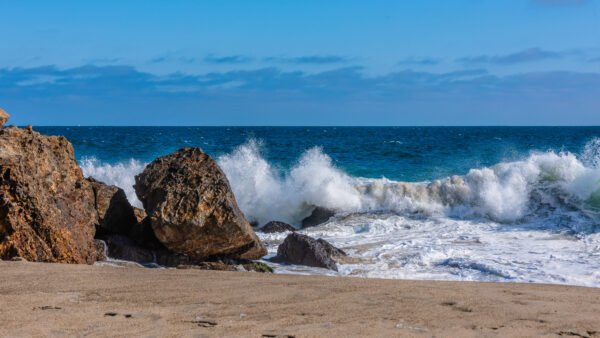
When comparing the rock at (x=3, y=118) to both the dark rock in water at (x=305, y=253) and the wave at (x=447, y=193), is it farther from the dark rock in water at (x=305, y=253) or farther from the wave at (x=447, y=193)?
the wave at (x=447, y=193)

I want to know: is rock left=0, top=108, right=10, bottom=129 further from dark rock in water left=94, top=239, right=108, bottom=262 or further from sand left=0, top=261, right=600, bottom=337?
sand left=0, top=261, right=600, bottom=337

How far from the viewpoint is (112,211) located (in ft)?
22.9

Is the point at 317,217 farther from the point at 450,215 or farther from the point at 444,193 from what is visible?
the point at 444,193

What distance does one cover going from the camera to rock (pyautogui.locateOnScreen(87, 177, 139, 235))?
268 inches

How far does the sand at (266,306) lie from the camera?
3203mm

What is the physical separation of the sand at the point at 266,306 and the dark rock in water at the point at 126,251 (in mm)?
1652

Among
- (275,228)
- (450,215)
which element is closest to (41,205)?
(275,228)

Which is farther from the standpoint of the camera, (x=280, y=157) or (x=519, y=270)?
(x=280, y=157)

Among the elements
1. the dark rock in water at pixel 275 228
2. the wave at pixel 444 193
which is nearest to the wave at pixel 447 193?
the wave at pixel 444 193

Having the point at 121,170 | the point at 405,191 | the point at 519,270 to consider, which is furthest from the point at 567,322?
the point at 121,170

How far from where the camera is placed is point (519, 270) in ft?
22.4

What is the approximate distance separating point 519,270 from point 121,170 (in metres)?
12.2

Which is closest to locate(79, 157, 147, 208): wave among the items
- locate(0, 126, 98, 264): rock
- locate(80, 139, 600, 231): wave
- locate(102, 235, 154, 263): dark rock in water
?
locate(80, 139, 600, 231): wave

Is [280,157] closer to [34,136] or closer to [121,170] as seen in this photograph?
[121,170]
